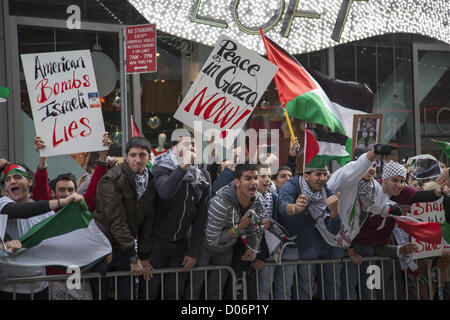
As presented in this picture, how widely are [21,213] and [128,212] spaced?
90 centimetres

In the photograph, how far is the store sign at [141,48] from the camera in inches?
309

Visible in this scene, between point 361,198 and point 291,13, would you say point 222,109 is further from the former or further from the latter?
point 291,13

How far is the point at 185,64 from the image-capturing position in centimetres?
1111

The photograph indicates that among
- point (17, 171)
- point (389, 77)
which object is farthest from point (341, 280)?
point (389, 77)

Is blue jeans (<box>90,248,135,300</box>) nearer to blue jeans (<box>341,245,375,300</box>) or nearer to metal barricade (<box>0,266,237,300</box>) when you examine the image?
metal barricade (<box>0,266,237,300</box>)

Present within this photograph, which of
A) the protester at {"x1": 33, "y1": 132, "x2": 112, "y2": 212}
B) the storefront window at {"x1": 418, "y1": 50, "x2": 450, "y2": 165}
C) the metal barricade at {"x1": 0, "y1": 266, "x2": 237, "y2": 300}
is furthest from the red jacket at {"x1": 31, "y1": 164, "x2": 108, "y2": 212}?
the storefront window at {"x1": 418, "y1": 50, "x2": 450, "y2": 165}

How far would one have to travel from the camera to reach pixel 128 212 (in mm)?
6145

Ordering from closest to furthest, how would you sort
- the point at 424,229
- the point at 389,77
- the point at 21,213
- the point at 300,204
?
the point at 21,213 → the point at 300,204 → the point at 424,229 → the point at 389,77

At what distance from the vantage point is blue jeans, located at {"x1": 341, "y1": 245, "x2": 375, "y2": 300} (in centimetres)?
726

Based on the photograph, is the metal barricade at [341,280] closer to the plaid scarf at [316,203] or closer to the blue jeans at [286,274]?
the blue jeans at [286,274]

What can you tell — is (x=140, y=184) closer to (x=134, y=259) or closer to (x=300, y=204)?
(x=134, y=259)

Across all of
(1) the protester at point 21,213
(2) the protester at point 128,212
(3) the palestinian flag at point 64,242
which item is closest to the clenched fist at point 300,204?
(2) the protester at point 128,212

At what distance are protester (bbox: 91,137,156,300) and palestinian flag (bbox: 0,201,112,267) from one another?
0.16m

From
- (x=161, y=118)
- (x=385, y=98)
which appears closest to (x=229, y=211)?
(x=161, y=118)
